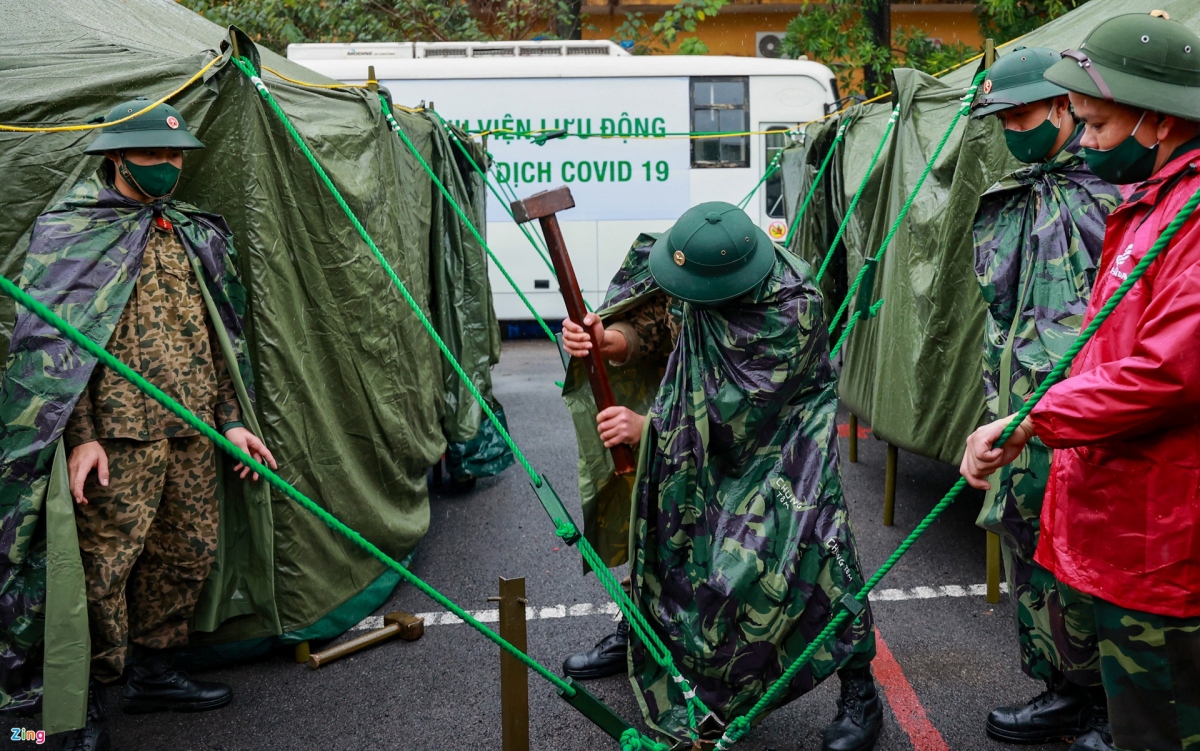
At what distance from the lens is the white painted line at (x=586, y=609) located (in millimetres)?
3918

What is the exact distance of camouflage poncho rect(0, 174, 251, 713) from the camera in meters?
2.65

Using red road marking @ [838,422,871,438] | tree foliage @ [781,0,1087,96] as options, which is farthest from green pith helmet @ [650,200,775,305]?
tree foliage @ [781,0,1087,96]

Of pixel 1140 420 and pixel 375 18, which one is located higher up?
pixel 375 18

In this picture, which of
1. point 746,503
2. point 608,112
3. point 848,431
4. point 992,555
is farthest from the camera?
point 608,112

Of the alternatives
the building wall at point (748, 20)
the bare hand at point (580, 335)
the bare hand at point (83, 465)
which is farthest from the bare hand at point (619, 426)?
the building wall at point (748, 20)

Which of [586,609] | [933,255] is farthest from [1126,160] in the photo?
[586,609]

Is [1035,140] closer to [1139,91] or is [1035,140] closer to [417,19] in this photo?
[1139,91]

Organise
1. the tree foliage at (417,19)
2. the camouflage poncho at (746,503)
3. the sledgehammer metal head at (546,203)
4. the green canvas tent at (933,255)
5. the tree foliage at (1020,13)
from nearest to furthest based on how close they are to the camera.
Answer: the camouflage poncho at (746,503) < the sledgehammer metal head at (546,203) < the green canvas tent at (933,255) < the tree foliage at (1020,13) < the tree foliage at (417,19)

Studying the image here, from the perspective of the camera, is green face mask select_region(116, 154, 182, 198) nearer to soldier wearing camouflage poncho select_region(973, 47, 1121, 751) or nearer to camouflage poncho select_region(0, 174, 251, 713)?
camouflage poncho select_region(0, 174, 251, 713)

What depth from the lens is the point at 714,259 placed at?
7.79 ft

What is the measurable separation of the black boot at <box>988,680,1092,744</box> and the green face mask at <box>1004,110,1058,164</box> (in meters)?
1.63

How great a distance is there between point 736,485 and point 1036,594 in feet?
3.28

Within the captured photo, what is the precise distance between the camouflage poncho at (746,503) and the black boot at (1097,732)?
70cm

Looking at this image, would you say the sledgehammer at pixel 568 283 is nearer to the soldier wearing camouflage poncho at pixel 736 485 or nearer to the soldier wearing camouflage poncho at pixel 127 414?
the soldier wearing camouflage poncho at pixel 736 485
